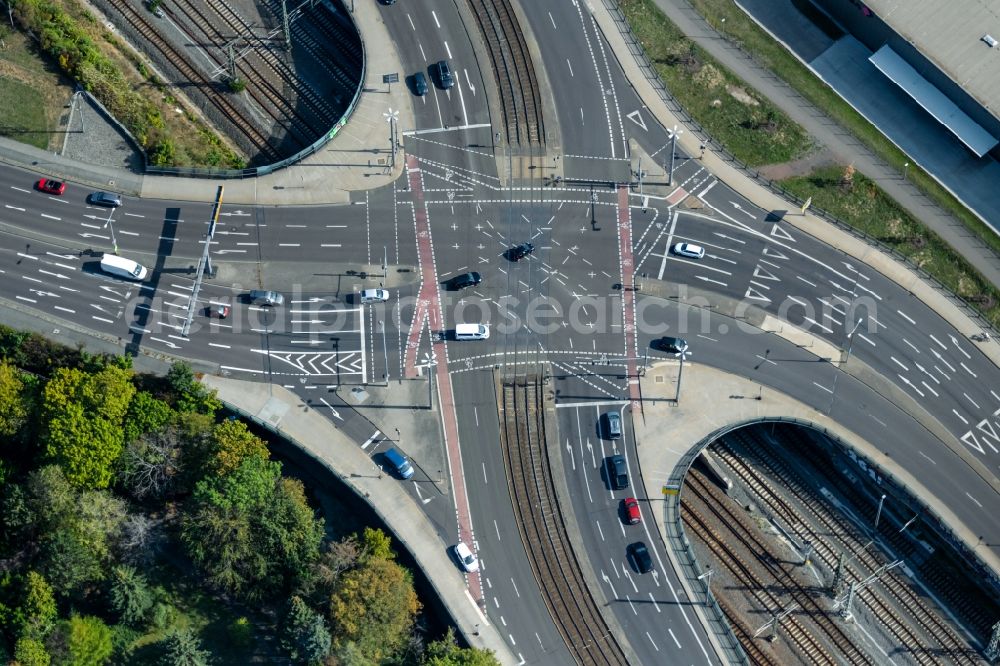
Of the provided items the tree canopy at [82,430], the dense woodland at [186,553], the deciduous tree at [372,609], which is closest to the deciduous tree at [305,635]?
the dense woodland at [186,553]

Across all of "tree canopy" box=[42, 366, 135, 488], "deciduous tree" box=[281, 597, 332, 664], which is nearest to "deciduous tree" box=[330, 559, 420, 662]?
"deciduous tree" box=[281, 597, 332, 664]

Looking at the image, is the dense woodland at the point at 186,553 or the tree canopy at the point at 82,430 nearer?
the dense woodland at the point at 186,553

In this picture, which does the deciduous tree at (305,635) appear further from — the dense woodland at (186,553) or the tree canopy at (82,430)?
the tree canopy at (82,430)

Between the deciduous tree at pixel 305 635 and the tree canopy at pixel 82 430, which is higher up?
the tree canopy at pixel 82 430

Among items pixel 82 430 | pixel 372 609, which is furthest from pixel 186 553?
pixel 372 609

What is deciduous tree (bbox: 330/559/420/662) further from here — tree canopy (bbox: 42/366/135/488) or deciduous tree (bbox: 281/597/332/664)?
tree canopy (bbox: 42/366/135/488)

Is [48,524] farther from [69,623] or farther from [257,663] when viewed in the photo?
[257,663]

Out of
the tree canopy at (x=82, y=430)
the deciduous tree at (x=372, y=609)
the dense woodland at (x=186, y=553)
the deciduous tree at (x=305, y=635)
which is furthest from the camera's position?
the tree canopy at (x=82, y=430)

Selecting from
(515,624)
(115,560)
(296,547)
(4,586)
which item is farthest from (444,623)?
(4,586)
